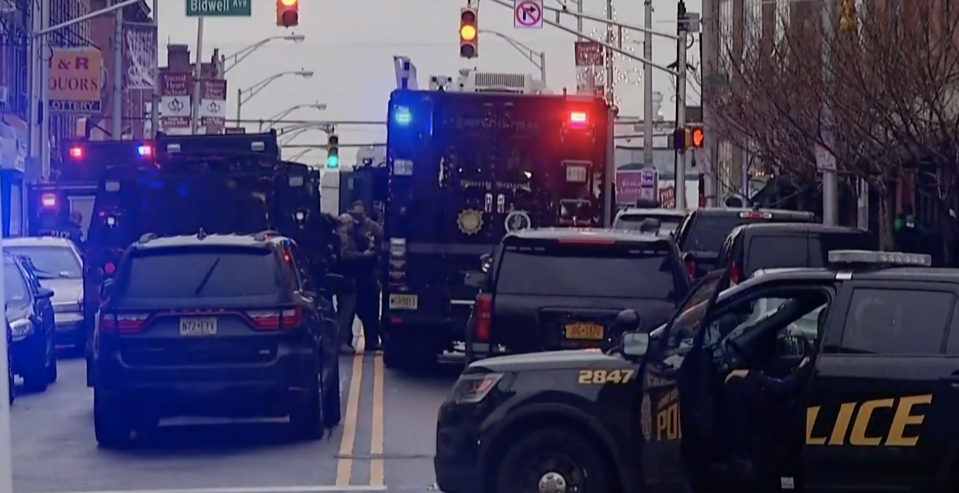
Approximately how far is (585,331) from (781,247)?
4696 millimetres

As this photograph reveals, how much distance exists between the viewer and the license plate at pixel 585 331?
512 inches

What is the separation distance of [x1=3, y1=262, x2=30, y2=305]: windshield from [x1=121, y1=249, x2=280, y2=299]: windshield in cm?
513

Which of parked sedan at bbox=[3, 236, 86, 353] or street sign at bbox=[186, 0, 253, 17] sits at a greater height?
street sign at bbox=[186, 0, 253, 17]

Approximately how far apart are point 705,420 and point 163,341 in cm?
570

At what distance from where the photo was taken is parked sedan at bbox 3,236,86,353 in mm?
21328

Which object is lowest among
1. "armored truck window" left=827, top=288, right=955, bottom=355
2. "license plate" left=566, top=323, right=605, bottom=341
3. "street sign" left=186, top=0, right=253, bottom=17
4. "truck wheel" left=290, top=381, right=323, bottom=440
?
"truck wheel" left=290, top=381, right=323, bottom=440

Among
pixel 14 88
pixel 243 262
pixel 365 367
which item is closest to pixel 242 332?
pixel 243 262

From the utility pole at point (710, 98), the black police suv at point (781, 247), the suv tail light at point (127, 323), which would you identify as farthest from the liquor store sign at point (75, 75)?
the suv tail light at point (127, 323)

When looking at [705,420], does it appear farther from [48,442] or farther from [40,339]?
[40,339]

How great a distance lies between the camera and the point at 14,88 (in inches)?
1820

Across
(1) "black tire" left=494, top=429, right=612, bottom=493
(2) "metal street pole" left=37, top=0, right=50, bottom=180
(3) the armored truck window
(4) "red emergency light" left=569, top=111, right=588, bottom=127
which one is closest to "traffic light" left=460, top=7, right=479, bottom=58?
(4) "red emergency light" left=569, top=111, right=588, bottom=127

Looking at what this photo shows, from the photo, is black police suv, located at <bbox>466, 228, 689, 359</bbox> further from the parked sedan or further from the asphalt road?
the parked sedan

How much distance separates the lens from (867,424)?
8297 millimetres

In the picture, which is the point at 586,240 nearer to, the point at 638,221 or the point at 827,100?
the point at 638,221
